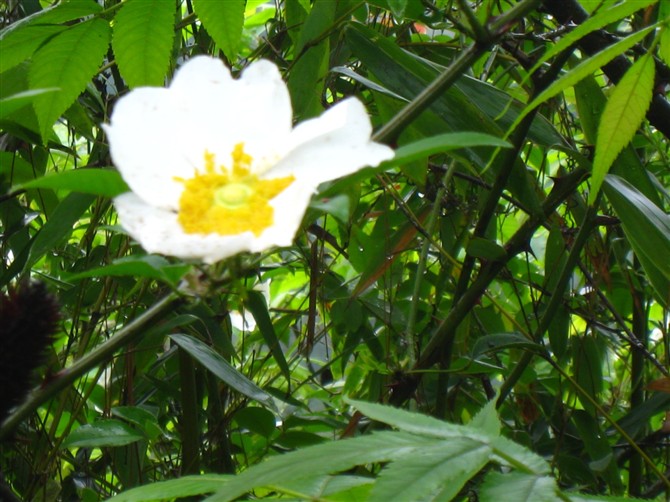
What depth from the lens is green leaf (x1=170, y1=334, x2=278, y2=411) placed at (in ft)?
2.31

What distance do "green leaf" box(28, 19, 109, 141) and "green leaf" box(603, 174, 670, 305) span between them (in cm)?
39

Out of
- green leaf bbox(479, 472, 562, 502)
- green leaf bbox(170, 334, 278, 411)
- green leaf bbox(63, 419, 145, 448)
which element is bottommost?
green leaf bbox(479, 472, 562, 502)

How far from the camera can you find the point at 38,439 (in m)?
0.86

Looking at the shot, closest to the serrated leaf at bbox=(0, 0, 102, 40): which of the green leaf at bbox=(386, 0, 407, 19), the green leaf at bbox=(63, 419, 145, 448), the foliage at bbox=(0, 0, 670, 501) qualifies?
the foliage at bbox=(0, 0, 670, 501)

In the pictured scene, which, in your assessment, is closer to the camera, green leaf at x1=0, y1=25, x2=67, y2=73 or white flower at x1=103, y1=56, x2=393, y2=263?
white flower at x1=103, y1=56, x2=393, y2=263

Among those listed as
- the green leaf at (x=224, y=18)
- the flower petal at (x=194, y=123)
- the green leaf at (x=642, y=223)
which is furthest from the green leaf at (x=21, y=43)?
the green leaf at (x=642, y=223)

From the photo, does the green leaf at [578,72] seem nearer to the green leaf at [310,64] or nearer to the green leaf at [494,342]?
the green leaf at [310,64]

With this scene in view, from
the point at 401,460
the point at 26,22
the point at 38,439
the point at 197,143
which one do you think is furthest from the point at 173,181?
the point at 38,439

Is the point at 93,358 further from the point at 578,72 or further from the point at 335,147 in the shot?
the point at 578,72

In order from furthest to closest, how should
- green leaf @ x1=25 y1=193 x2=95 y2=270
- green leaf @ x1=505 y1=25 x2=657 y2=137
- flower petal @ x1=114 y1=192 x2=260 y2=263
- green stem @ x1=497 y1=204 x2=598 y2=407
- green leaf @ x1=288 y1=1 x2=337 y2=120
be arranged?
green stem @ x1=497 y1=204 x2=598 y2=407 → green leaf @ x1=288 y1=1 x2=337 y2=120 → green leaf @ x1=25 y1=193 x2=95 y2=270 → green leaf @ x1=505 y1=25 x2=657 y2=137 → flower petal @ x1=114 y1=192 x2=260 y2=263

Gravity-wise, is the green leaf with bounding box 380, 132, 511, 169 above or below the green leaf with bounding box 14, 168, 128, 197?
below

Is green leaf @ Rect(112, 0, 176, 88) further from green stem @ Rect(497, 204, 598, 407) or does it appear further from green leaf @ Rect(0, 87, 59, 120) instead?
green stem @ Rect(497, 204, 598, 407)

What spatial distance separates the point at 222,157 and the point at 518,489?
0.68 ft

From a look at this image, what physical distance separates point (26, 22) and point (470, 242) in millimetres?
418
